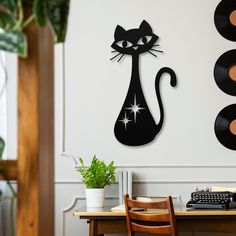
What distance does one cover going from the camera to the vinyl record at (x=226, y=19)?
429 cm

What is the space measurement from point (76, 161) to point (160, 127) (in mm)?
734

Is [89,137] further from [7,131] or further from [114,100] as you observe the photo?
[7,131]

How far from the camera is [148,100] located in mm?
4285

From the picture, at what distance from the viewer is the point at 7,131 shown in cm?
419

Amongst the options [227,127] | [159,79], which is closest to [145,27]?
[159,79]

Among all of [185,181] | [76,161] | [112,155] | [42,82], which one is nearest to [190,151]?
[185,181]

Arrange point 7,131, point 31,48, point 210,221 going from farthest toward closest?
1. point 7,131
2. point 210,221
3. point 31,48

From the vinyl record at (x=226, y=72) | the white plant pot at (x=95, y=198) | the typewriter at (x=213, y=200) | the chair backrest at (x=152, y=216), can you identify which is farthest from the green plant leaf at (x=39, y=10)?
the vinyl record at (x=226, y=72)

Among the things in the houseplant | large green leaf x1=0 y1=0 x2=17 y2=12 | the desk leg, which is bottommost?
the desk leg

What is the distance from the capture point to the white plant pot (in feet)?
12.4

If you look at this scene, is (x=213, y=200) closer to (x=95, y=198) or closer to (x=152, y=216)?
(x=152, y=216)

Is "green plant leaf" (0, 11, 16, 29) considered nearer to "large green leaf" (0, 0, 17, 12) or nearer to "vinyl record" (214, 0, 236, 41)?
"large green leaf" (0, 0, 17, 12)

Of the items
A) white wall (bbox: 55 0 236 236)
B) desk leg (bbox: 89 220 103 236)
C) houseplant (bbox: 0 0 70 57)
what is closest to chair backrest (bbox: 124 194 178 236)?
desk leg (bbox: 89 220 103 236)

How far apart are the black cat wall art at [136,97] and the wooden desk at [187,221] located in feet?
3.30
